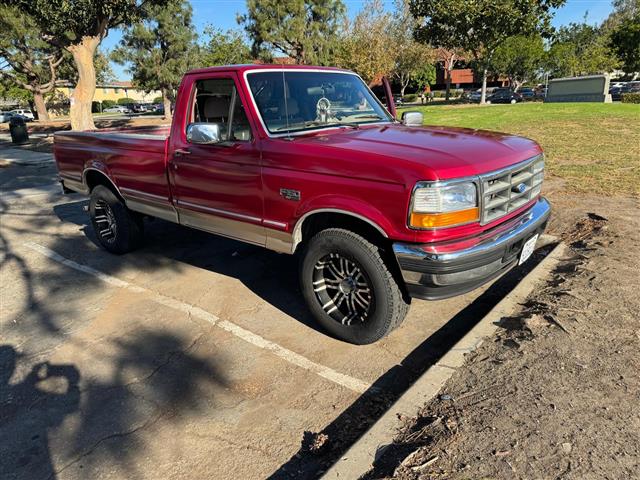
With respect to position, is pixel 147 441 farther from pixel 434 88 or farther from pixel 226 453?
pixel 434 88

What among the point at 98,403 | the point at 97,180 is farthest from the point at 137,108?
the point at 98,403

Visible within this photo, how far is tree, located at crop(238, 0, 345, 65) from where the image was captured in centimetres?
3231

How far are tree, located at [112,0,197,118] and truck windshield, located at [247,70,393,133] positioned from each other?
107 feet

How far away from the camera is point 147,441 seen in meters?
2.74

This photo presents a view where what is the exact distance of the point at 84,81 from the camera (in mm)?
17594

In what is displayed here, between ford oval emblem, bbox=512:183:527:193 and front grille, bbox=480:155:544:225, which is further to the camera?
ford oval emblem, bbox=512:183:527:193

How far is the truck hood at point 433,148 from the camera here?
2934mm

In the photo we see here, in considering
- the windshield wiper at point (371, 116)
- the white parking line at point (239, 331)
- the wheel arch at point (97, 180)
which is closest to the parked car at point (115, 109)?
the wheel arch at point (97, 180)

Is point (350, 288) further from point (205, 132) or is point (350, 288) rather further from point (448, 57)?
point (448, 57)

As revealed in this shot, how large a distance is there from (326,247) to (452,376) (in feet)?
3.94

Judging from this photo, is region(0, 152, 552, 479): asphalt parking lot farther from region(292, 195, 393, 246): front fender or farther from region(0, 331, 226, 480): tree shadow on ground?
region(292, 195, 393, 246): front fender

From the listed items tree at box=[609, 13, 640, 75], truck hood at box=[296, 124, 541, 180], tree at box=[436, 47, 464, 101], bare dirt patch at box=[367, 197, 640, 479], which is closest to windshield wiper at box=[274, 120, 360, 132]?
truck hood at box=[296, 124, 541, 180]

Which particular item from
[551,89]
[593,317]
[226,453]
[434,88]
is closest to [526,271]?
[593,317]

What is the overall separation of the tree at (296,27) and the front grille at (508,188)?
30.0 metres
